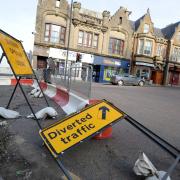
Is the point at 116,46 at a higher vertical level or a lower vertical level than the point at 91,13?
lower

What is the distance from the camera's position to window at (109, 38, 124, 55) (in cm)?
3122

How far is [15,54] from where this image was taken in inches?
179

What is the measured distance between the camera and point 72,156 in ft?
10.1

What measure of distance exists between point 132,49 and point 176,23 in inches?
471

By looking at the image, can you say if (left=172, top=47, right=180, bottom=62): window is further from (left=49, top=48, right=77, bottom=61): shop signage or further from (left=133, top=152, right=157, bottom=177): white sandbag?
(left=133, top=152, right=157, bottom=177): white sandbag

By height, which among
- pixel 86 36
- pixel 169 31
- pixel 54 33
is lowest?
pixel 54 33

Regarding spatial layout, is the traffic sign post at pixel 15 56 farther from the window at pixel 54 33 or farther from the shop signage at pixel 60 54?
the window at pixel 54 33

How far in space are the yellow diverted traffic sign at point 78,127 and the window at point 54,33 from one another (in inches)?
991

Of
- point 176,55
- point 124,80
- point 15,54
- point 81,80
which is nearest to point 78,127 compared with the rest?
point 15,54

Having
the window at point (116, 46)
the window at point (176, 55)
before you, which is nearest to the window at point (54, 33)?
the window at point (116, 46)

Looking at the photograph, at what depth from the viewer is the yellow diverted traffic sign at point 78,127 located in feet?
9.18

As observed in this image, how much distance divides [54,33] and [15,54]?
78.5 feet

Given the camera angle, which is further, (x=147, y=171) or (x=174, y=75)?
(x=174, y=75)

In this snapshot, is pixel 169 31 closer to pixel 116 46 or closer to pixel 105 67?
pixel 116 46
